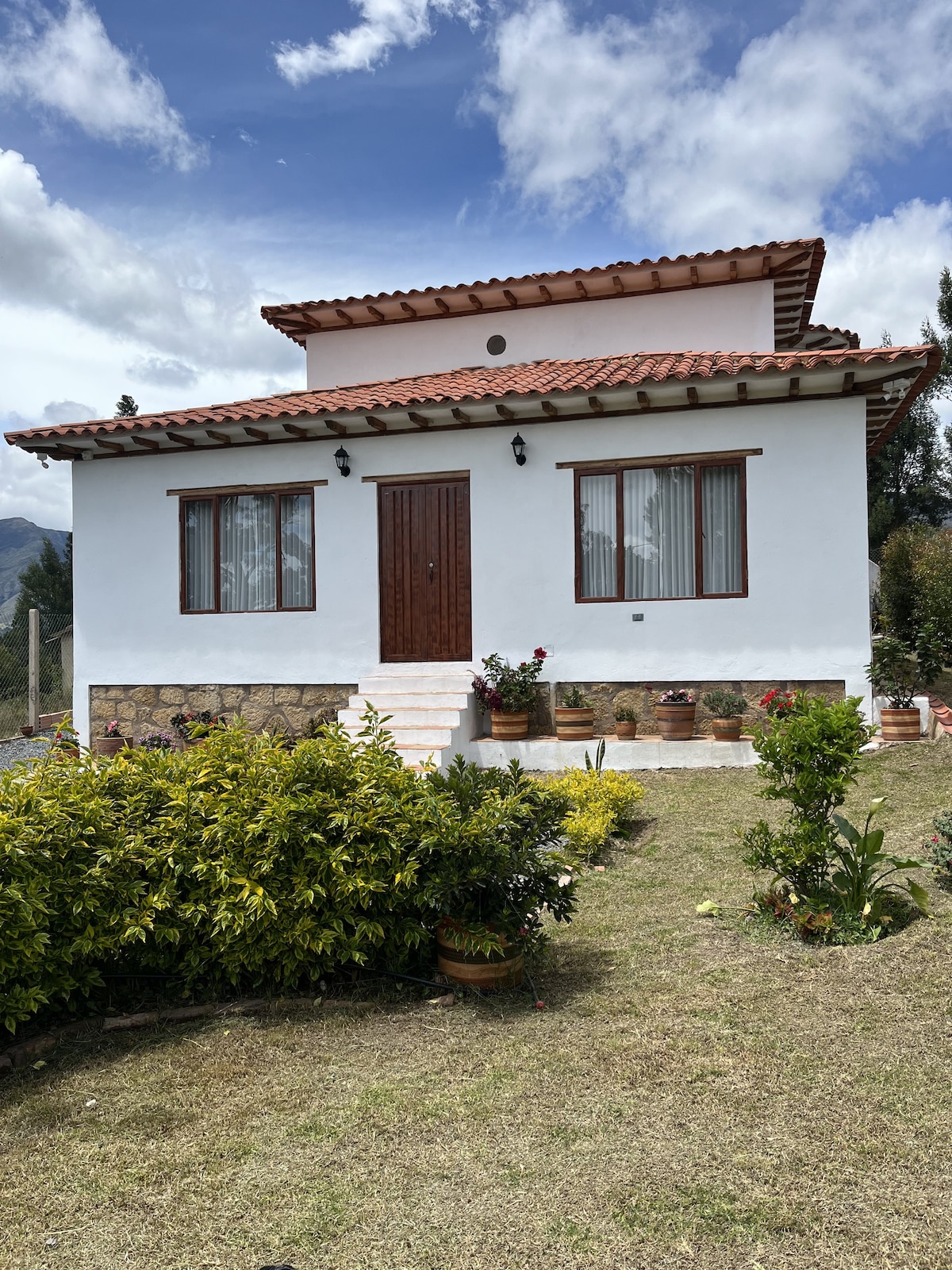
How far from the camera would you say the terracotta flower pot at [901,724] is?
965 cm

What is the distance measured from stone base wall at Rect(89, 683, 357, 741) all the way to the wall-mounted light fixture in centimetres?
262

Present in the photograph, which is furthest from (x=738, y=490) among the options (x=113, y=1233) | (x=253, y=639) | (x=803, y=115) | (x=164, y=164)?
(x=113, y=1233)

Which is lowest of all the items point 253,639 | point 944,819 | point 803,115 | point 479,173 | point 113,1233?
point 113,1233

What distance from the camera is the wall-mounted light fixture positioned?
37.0 ft

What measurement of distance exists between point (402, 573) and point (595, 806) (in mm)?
4972

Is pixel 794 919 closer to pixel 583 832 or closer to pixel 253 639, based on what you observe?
pixel 583 832

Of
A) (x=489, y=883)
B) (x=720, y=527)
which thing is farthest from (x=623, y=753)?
(x=489, y=883)

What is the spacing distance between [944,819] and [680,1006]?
2.14 m

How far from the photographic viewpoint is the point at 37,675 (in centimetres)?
1570

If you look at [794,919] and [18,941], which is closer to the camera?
[18,941]

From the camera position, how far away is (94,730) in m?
12.3

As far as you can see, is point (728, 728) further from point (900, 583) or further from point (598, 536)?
point (900, 583)

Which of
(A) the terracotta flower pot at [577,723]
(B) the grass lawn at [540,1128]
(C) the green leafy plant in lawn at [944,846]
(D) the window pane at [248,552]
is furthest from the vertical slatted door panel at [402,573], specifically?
(C) the green leafy plant in lawn at [944,846]

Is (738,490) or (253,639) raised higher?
(738,490)
